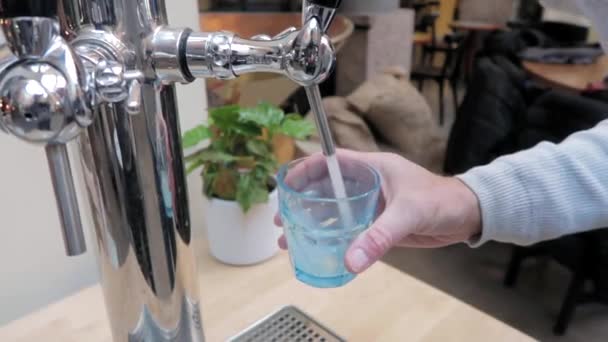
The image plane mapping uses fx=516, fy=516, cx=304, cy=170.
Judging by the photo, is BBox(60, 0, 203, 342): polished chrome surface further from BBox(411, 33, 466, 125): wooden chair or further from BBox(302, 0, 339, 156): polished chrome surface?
BBox(411, 33, 466, 125): wooden chair

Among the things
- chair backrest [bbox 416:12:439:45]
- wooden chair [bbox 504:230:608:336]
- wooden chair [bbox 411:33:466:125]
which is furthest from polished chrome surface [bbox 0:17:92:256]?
chair backrest [bbox 416:12:439:45]

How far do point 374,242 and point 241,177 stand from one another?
0.29 m

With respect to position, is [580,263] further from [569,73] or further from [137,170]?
[137,170]

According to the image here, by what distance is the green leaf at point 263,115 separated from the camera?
0.64m

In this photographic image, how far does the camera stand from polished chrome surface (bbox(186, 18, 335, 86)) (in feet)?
0.87

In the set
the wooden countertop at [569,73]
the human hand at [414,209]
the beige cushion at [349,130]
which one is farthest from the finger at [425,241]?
the wooden countertop at [569,73]

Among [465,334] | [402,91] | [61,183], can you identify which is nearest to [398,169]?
[465,334]

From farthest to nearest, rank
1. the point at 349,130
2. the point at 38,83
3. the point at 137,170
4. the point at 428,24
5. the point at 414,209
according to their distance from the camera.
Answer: the point at 428,24, the point at 349,130, the point at 414,209, the point at 137,170, the point at 38,83

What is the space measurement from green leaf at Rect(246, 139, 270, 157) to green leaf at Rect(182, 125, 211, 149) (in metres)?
0.06

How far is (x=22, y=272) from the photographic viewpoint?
0.61m

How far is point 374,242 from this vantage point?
389 mm

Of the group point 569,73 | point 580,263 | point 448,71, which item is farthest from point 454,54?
point 580,263

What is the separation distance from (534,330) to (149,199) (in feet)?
5.14

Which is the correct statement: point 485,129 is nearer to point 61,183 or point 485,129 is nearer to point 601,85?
point 601,85
